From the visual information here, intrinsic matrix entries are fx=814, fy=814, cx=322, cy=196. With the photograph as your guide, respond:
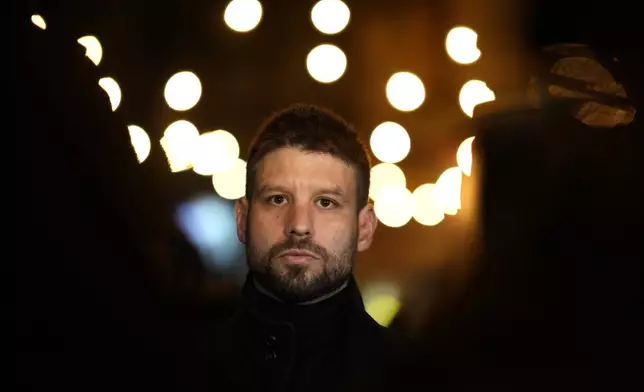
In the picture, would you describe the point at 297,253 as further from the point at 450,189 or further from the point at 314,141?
the point at 450,189

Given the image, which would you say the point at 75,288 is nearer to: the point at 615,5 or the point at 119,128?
the point at 119,128

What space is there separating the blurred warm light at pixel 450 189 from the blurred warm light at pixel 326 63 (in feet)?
0.61

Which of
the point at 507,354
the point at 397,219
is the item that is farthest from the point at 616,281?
the point at 397,219

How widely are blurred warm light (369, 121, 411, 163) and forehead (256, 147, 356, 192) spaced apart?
143 mm

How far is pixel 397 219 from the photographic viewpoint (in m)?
1.02

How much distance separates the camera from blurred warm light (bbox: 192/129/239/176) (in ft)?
3.27

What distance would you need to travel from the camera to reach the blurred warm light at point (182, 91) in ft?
3.34

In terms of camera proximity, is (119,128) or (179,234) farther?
(179,234)

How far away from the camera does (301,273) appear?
0.84 metres

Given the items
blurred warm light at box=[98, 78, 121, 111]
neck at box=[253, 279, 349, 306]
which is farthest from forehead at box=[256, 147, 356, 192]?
blurred warm light at box=[98, 78, 121, 111]

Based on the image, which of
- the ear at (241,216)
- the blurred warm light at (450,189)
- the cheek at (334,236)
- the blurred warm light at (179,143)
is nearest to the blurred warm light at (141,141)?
the blurred warm light at (179,143)

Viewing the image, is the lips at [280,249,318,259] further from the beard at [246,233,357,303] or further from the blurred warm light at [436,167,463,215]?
the blurred warm light at [436,167,463,215]

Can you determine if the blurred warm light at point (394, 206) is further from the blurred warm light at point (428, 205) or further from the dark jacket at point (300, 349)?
the dark jacket at point (300, 349)

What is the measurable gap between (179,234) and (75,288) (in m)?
0.28
